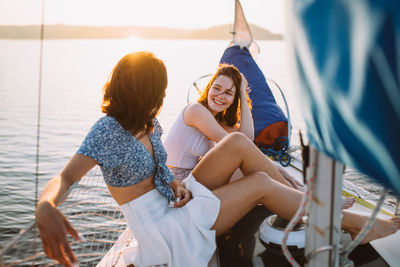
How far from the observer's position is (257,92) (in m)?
3.89

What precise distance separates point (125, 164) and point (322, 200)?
87cm

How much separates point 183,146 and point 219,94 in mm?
465

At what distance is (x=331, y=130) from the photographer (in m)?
0.79

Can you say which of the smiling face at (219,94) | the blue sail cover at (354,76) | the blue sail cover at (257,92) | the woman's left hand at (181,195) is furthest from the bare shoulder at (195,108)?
the blue sail cover at (354,76)

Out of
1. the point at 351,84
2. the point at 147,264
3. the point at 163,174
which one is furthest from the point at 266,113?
the point at 351,84

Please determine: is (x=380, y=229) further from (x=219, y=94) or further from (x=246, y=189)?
(x=219, y=94)

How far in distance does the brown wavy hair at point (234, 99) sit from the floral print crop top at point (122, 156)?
3.23 ft

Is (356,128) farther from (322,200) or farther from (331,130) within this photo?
(322,200)

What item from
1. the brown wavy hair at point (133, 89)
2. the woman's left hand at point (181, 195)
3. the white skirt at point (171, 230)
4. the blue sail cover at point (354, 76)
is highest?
the blue sail cover at point (354, 76)

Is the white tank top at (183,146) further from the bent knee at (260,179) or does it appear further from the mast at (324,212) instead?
the mast at (324,212)

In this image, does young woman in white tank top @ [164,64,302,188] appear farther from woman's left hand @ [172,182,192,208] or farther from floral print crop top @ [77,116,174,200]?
floral print crop top @ [77,116,174,200]

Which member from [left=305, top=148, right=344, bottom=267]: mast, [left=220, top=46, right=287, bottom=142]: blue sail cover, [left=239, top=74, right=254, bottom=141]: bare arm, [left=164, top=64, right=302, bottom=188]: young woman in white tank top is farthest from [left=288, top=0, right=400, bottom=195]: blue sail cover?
[left=220, top=46, right=287, bottom=142]: blue sail cover

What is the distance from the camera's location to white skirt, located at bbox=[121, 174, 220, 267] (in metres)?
1.62

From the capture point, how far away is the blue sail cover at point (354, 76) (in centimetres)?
62
